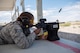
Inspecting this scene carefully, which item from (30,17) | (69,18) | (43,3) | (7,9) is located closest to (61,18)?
(69,18)

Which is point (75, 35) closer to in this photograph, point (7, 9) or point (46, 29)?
point (46, 29)

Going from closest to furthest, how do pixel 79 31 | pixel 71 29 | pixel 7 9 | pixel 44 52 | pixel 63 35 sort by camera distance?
pixel 44 52 < pixel 79 31 < pixel 71 29 < pixel 63 35 < pixel 7 9

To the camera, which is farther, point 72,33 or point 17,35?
point 72,33

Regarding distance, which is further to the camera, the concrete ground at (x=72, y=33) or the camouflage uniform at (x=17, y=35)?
the concrete ground at (x=72, y=33)

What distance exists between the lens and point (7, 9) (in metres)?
9.55

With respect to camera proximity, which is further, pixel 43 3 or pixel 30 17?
pixel 43 3

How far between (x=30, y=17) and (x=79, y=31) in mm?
609

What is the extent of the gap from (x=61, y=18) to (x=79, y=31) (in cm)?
34

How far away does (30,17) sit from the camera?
1.62m

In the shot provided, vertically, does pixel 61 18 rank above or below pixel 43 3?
below

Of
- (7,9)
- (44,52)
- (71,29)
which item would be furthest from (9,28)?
(7,9)

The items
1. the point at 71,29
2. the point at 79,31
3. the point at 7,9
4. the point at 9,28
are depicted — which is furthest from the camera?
the point at 7,9

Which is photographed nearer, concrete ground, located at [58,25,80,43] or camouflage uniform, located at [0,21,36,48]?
camouflage uniform, located at [0,21,36,48]

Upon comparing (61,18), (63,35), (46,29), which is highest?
(61,18)
